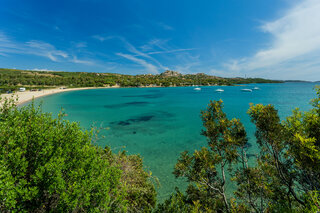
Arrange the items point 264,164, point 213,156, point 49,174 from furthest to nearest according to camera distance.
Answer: point 213,156 < point 264,164 < point 49,174

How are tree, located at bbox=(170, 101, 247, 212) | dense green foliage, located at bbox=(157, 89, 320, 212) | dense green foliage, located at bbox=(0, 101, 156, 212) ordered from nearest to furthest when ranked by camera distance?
dense green foliage, located at bbox=(0, 101, 156, 212) < dense green foliage, located at bbox=(157, 89, 320, 212) < tree, located at bbox=(170, 101, 247, 212)

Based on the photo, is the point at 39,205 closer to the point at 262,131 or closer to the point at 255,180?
the point at 255,180

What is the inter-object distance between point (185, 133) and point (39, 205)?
22.2 metres

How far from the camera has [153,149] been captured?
18766 mm

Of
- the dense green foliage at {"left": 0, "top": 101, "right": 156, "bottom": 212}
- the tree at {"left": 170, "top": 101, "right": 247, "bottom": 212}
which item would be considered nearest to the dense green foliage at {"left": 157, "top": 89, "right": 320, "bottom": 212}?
the tree at {"left": 170, "top": 101, "right": 247, "bottom": 212}

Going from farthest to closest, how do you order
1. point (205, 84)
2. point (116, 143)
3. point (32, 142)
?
point (205, 84) → point (116, 143) → point (32, 142)

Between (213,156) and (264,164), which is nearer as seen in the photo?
(264,164)

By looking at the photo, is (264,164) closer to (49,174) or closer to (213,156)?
(213,156)

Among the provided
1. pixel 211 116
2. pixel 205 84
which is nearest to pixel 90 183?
pixel 211 116

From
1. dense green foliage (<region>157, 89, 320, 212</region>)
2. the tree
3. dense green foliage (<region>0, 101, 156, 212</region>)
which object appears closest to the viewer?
dense green foliage (<region>0, 101, 156, 212</region>)

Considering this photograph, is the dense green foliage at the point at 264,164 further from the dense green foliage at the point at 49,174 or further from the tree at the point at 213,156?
the dense green foliage at the point at 49,174

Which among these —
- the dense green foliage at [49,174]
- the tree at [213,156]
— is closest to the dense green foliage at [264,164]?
the tree at [213,156]

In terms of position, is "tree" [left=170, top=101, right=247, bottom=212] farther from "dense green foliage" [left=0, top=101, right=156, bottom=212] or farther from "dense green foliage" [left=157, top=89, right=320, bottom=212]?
"dense green foliage" [left=0, top=101, right=156, bottom=212]

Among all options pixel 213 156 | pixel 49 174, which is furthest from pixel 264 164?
pixel 49 174
